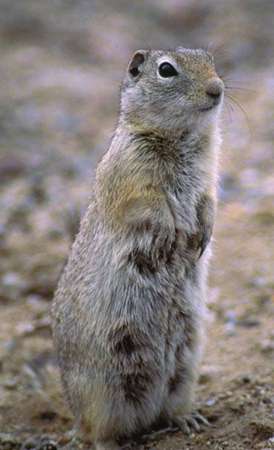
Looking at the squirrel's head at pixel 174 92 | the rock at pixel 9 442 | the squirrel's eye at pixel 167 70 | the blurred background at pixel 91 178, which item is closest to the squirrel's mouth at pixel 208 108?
the squirrel's head at pixel 174 92

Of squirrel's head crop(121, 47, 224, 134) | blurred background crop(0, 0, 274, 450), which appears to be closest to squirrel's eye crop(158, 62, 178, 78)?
squirrel's head crop(121, 47, 224, 134)

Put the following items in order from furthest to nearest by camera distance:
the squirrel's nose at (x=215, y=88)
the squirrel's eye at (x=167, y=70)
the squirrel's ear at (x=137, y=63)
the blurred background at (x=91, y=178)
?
the blurred background at (x=91, y=178), the squirrel's ear at (x=137, y=63), the squirrel's eye at (x=167, y=70), the squirrel's nose at (x=215, y=88)

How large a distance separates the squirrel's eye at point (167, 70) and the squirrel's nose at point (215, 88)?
0.85ft

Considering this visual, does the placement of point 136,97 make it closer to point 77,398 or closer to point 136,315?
point 136,315

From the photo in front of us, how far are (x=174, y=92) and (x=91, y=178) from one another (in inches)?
164

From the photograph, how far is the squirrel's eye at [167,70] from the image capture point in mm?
4773

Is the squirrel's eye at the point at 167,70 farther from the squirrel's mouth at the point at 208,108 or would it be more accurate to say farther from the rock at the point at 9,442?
the rock at the point at 9,442

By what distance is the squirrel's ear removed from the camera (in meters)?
5.03

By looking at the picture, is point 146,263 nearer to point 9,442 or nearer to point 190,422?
point 190,422

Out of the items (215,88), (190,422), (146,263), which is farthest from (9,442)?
(215,88)

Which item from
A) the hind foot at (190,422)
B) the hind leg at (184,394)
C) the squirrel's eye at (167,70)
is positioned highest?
the squirrel's eye at (167,70)

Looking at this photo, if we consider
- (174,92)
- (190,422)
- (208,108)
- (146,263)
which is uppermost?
(174,92)

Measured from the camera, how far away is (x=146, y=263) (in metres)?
4.57

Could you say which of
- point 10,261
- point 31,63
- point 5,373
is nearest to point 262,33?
point 31,63
